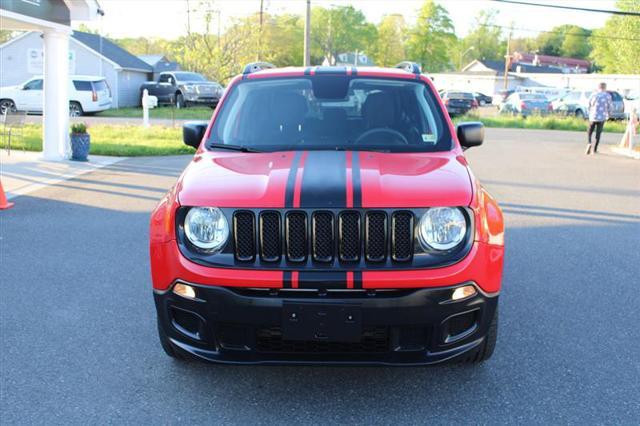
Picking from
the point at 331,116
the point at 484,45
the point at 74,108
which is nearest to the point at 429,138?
the point at 331,116

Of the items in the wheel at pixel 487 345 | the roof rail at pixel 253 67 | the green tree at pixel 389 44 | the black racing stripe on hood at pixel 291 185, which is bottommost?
the wheel at pixel 487 345

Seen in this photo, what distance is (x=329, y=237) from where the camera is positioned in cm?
347

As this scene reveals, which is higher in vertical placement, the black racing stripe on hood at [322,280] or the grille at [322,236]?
the grille at [322,236]

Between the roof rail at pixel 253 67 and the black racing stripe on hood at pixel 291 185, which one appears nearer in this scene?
the black racing stripe on hood at pixel 291 185

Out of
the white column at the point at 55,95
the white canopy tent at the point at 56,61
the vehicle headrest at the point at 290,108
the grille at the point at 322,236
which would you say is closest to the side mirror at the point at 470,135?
the vehicle headrest at the point at 290,108

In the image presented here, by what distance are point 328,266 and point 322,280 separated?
104 mm

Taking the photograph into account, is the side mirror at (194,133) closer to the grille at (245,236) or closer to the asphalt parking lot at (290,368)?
the asphalt parking lot at (290,368)

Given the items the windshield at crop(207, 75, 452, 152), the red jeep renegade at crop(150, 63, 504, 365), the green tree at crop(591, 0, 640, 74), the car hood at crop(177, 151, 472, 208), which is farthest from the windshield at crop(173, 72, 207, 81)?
the green tree at crop(591, 0, 640, 74)

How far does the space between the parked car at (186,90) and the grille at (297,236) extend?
→ 31630 millimetres

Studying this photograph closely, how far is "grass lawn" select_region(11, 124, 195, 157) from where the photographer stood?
17.2 meters

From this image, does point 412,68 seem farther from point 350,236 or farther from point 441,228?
point 350,236

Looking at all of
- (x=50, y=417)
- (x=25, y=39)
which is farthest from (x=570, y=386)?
(x=25, y=39)

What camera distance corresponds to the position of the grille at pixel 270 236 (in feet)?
11.4

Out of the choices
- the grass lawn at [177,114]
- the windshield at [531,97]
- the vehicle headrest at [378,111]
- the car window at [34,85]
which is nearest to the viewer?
the vehicle headrest at [378,111]
